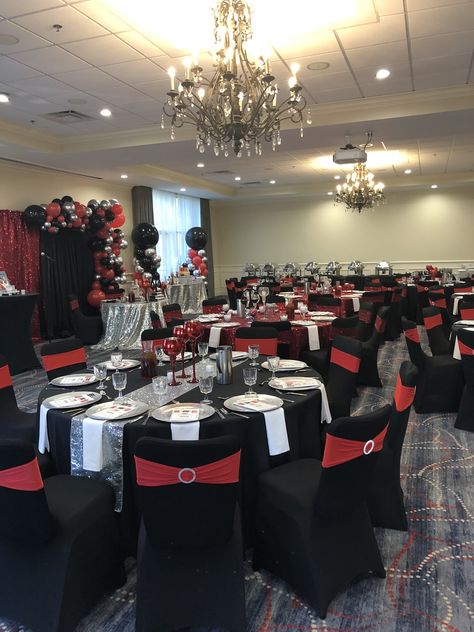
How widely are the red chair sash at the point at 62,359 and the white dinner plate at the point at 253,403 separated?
187cm

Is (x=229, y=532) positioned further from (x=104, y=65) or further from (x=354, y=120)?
(x=354, y=120)

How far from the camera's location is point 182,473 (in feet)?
6.21

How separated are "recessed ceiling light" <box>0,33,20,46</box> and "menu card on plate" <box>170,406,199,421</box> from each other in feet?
13.5

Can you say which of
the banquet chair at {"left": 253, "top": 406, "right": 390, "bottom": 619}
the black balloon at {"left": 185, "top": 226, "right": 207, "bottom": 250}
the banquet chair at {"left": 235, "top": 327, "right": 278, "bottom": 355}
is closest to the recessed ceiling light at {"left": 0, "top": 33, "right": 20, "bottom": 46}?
the banquet chair at {"left": 235, "top": 327, "right": 278, "bottom": 355}

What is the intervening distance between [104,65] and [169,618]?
5.31 meters

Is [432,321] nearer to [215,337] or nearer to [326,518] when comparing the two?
[215,337]

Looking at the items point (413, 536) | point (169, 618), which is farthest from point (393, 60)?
point (169, 618)

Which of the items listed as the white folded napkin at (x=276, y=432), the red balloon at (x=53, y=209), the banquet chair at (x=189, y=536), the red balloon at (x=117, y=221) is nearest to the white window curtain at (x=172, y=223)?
the red balloon at (x=117, y=221)

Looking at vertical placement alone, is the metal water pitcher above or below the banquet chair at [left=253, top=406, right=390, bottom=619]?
above

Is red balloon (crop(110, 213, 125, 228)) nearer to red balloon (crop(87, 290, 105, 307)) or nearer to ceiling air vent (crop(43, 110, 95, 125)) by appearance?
red balloon (crop(87, 290, 105, 307))

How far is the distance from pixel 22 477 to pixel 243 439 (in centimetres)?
105

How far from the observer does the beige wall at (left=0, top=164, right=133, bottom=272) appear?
9473 mm

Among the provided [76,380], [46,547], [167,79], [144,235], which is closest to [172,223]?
[144,235]

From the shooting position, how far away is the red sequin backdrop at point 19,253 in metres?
9.21
